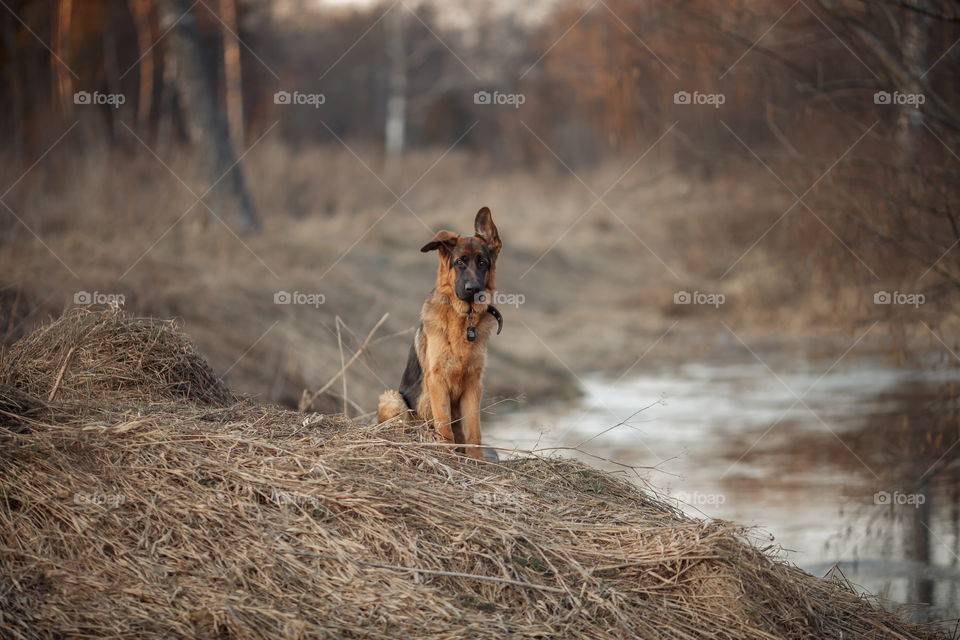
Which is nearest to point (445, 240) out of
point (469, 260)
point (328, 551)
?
point (469, 260)

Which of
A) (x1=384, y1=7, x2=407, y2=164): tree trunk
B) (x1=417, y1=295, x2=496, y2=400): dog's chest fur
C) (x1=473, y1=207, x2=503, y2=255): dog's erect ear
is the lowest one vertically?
(x1=417, y1=295, x2=496, y2=400): dog's chest fur

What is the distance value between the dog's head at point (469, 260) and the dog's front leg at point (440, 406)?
59 centimetres

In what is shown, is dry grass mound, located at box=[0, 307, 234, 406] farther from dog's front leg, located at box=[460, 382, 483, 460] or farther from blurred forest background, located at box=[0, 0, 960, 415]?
blurred forest background, located at box=[0, 0, 960, 415]

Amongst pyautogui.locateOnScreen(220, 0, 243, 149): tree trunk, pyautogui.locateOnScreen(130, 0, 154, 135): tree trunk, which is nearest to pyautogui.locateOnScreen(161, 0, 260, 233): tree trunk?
pyautogui.locateOnScreen(130, 0, 154, 135): tree trunk

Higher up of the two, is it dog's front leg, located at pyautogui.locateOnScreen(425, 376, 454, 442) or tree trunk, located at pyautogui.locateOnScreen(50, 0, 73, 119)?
tree trunk, located at pyautogui.locateOnScreen(50, 0, 73, 119)

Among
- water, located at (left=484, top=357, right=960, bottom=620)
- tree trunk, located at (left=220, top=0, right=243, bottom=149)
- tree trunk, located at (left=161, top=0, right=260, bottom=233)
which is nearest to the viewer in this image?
water, located at (left=484, top=357, right=960, bottom=620)

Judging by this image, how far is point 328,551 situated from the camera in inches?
156

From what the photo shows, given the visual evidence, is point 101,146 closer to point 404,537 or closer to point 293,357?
point 293,357

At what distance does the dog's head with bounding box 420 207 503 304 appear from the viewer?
19.8 feet

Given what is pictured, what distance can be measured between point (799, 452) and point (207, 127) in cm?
1123

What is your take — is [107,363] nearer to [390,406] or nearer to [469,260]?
[390,406]

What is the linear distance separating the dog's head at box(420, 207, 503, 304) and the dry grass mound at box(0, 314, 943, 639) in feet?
4.91

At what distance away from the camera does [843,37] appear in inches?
348

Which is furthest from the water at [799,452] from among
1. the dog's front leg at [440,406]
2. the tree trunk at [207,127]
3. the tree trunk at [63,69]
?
the tree trunk at [63,69]
